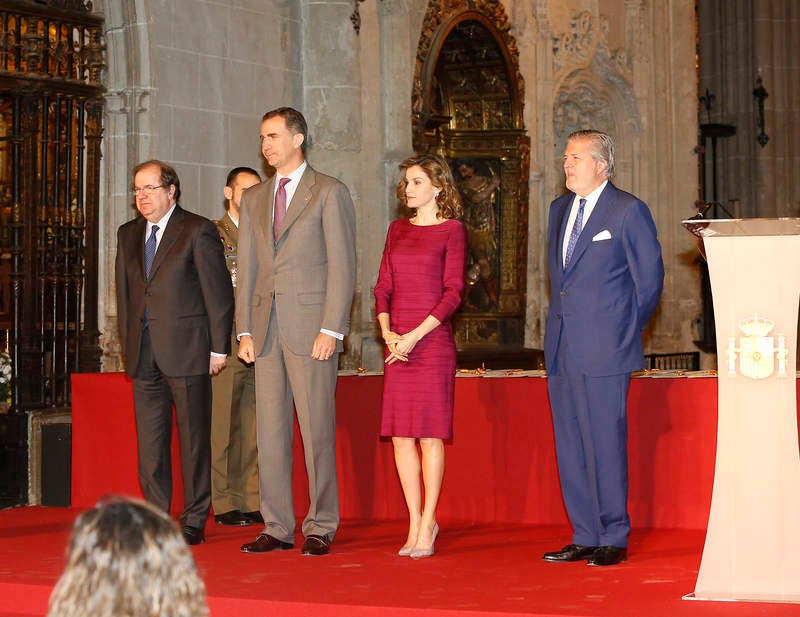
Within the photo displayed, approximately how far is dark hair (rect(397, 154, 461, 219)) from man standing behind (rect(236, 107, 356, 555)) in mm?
328

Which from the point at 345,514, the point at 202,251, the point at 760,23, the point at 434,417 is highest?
the point at 760,23

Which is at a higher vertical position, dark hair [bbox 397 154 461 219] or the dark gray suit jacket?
dark hair [bbox 397 154 461 219]

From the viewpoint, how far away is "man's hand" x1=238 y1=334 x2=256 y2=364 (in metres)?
5.88

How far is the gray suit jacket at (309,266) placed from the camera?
573 cm

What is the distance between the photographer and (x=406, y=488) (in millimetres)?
5773

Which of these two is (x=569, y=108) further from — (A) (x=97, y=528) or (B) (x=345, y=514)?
(A) (x=97, y=528)

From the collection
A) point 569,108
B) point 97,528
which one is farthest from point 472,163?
point 97,528

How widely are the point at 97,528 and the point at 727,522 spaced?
3.18 metres

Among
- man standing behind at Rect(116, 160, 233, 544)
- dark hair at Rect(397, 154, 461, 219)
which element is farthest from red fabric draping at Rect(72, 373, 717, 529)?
dark hair at Rect(397, 154, 461, 219)

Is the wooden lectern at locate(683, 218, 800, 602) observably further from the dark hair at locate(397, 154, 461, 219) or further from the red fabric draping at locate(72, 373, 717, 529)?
the red fabric draping at locate(72, 373, 717, 529)

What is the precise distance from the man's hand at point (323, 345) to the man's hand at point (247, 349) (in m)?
0.33

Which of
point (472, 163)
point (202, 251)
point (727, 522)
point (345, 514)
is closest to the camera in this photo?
point (727, 522)

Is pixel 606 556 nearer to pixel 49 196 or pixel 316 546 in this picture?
pixel 316 546

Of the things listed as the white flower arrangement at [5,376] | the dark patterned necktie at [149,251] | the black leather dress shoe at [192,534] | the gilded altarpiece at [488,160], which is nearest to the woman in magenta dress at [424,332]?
the black leather dress shoe at [192,534]
